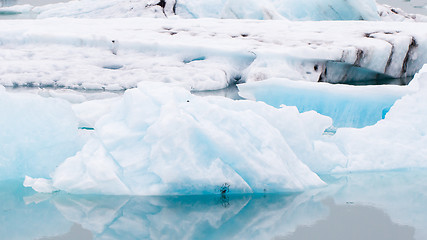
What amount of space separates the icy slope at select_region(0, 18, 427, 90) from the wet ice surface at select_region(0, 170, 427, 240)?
252 cm

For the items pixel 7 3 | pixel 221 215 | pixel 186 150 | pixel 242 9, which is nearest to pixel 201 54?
pixel 242 9

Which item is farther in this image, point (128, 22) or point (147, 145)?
point (128, 22)

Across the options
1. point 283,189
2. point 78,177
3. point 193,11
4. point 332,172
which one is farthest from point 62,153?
point 193,11

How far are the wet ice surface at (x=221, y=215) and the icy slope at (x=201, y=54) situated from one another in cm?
252

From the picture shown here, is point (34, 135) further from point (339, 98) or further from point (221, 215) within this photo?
point (339, 98)

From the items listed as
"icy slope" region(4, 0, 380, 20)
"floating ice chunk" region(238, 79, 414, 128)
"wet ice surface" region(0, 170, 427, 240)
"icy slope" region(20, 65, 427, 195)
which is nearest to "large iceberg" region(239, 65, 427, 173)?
"floating ice chunk" region(238, 79, 414, 128)

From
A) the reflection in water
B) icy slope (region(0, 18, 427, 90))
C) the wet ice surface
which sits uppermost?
the wet ice surface

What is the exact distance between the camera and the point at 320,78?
551 cm

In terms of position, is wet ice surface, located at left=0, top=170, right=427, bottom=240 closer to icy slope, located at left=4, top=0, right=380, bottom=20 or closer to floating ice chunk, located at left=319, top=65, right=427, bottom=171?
floating ice chunk, located at left=319, top=65, right=427, bottom=171

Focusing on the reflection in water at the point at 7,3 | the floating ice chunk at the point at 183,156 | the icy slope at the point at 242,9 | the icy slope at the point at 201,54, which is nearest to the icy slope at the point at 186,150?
the floating ice chunk at the point at 183,156

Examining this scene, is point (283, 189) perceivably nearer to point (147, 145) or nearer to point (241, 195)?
point (241, 195)

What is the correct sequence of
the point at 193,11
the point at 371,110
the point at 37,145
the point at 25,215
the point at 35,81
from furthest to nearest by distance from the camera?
the point at 193,11 < the point at 35,81 < the point at 371,110 < the point at 37,145 < the point at 25,215

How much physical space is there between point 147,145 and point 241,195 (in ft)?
1.63

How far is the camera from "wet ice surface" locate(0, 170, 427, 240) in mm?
2270
